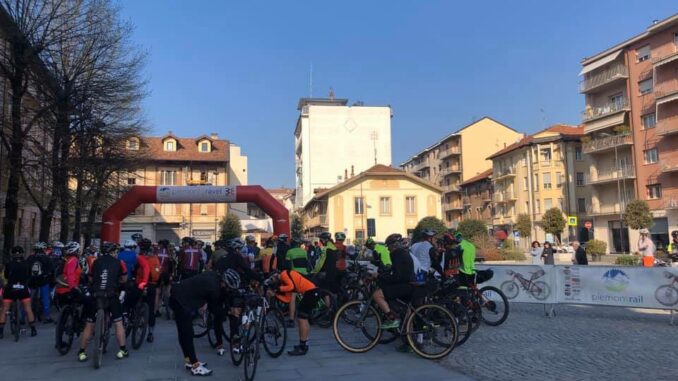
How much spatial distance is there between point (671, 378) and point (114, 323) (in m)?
7.74

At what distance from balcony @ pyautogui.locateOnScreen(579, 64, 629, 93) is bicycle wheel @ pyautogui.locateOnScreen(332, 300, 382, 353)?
5164 centimetres

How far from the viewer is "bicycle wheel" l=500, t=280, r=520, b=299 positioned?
12391 millimetres

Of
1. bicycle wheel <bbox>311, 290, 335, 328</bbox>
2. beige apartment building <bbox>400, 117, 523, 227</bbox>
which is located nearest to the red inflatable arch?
bicycle wheel <bbox>311, 290, 335, 328</bbox>

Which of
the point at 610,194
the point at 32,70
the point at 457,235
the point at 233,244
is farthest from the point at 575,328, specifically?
the point at 610,194

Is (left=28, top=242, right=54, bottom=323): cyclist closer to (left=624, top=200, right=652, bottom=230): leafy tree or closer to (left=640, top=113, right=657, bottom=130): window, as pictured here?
(left=624, top=200, right=652, bottom=230): leafy tree

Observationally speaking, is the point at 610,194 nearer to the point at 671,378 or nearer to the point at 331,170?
the point at 331,170

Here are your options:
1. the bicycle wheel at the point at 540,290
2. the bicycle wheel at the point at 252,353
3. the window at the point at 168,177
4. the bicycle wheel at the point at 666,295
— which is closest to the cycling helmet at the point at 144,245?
the bicycle wheel at the point at 252,353

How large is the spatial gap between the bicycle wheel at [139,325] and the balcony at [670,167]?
4777 centimetres

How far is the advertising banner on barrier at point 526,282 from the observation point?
1191 cm

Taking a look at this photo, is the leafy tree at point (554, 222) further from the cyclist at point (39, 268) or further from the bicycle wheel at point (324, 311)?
the cyclist at point (39, 268)

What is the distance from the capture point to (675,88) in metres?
44.3

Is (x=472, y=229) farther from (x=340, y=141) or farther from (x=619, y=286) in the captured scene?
(x=340, y=141)

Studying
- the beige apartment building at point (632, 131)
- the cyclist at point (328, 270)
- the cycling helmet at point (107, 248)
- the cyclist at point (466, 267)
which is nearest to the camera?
the cycling helmet at point (107, 248)

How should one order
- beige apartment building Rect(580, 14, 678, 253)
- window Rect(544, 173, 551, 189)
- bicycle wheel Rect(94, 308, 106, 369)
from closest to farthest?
bicycle wheel Rect(94, 308, 106, 369), beige apartment building Rect(580, 14, 678, 253), window Rect(544, 173, 551, 189)
